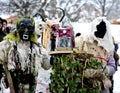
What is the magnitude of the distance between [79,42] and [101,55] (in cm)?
31

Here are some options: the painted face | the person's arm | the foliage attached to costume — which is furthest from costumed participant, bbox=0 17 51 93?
the person's arm

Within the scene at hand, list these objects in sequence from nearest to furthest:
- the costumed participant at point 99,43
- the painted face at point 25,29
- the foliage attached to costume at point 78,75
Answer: the foliage attached to costume at point 78,75 → the painted face at point 25,29 → the costumed participant at point 99,43

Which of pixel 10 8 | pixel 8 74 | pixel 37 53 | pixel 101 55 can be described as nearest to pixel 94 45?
pixel 101 55

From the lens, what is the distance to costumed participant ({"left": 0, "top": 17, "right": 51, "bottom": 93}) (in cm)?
563

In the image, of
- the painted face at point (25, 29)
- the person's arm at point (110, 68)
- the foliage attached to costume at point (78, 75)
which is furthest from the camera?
the painted face at point (25, 29)

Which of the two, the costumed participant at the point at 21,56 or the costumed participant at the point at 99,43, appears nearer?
the costumed participant at the point at 21,56

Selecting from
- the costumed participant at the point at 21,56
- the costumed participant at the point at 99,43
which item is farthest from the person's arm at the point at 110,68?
the costumed participant at the point at 21,56

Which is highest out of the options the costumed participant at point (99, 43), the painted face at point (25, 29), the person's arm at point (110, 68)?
the painted face at point (25, 29)

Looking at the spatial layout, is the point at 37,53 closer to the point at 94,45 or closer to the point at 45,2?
the point at 94,45

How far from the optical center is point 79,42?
5844 millimetres

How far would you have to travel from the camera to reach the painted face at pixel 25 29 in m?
5.61

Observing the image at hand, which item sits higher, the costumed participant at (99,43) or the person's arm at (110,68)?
the costumed participant at (99,43)

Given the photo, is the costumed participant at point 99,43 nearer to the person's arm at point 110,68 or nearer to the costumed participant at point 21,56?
the person's arm at point 110,68

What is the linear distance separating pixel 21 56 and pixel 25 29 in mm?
316
